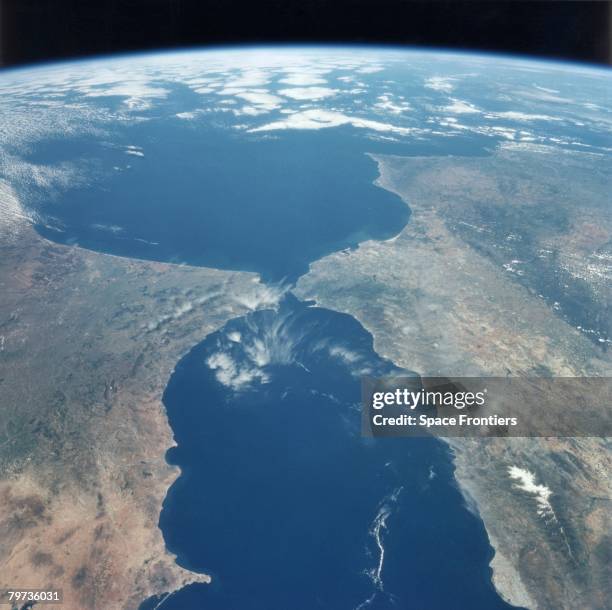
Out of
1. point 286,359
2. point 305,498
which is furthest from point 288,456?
point 286,359

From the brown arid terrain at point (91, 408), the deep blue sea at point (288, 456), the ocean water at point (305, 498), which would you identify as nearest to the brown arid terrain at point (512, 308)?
the deep blue sea at point (288, 456)

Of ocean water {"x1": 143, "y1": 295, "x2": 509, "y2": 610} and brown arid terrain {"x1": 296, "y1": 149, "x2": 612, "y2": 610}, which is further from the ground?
brown arid terrain {"x1": 296, "y1": 149, "x2": 612, "y2": 610}

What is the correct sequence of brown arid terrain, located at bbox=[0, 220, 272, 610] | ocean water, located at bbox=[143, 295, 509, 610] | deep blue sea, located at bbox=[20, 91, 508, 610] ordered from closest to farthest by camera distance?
ocean water, located at bbox=[143, 295, 509, 610], deep blue sea, located at bbox=[20, 91, 508, 610], brown arid terrain, located at bbox=[0, 220, 272, 610]

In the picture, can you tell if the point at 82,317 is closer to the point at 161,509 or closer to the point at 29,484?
the point at 29,484

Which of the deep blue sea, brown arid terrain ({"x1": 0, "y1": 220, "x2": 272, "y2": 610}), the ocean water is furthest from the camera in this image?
brown arid terrain ({"x1": 0, "y1": 220, "x2": 272, "y2": 610})

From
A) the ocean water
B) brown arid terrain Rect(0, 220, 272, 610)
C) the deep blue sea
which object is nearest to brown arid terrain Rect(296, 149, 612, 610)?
the deep blue sea

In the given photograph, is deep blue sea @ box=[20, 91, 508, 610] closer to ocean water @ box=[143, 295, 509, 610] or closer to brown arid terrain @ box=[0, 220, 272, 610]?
ocean water @ box=[143, 295, 509, 610]
